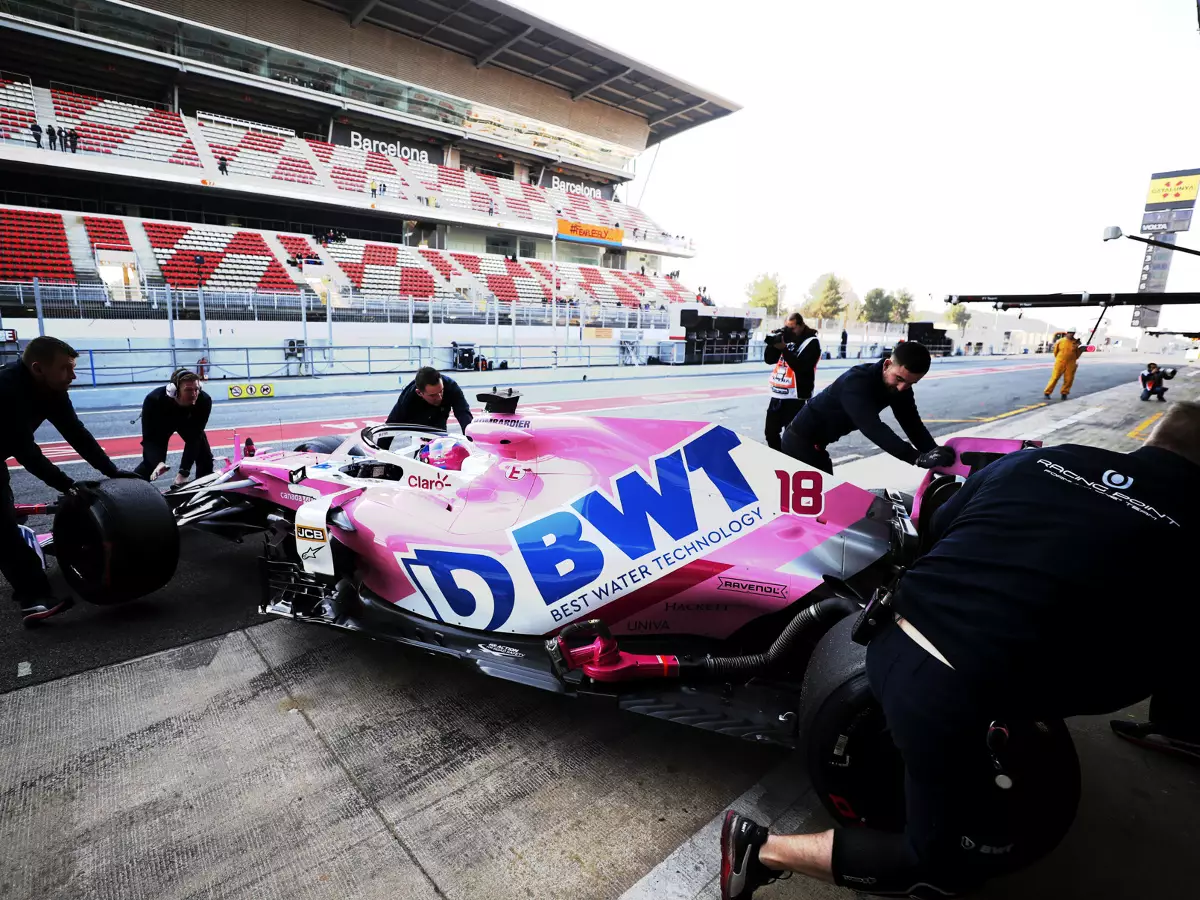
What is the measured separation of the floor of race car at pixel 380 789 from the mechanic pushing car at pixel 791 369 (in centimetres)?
405

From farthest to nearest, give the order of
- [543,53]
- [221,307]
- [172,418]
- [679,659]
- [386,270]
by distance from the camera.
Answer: [543,53] → [386,270] → [221,307] → [172,418] → [679,659]

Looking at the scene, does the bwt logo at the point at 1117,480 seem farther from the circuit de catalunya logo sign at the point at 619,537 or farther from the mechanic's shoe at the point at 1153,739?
the mechanic's shoe at the point at 1153,739

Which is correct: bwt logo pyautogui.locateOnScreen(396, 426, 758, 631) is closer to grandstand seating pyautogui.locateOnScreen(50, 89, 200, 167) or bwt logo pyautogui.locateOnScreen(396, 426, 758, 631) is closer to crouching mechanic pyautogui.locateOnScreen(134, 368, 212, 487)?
crouching mechanic pyautogui.locateOnScreen(134, 368, 212, 487)

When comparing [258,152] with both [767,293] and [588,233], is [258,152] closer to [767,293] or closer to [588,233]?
[588,233]

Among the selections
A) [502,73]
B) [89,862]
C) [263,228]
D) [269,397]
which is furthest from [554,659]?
[502,73]

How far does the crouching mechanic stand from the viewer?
5.51 metres

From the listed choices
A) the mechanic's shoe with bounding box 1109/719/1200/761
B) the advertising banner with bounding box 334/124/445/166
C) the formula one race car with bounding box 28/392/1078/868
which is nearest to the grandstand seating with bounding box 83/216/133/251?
the advertising banner with bounding box 334/124/445/166

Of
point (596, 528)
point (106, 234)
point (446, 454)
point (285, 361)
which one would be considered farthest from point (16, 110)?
point (596, 528)

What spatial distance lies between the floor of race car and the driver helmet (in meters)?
1.08

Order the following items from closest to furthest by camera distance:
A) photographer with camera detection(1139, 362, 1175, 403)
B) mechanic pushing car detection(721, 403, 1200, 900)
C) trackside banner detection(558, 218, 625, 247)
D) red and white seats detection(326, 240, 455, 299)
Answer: mechanic pushing car detection(721, 403, 1200, 900), photographer with camera detection(1139, 362, 1175, 403), red and white seats detection(326, 240, 455, 299), trackside banner detection(558, 218, 625, 247)

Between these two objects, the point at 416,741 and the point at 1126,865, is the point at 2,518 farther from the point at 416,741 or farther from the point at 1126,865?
the point at 1126,865

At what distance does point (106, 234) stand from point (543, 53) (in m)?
26.8

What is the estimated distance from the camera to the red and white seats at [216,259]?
24156 millimetres

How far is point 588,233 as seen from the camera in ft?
143
